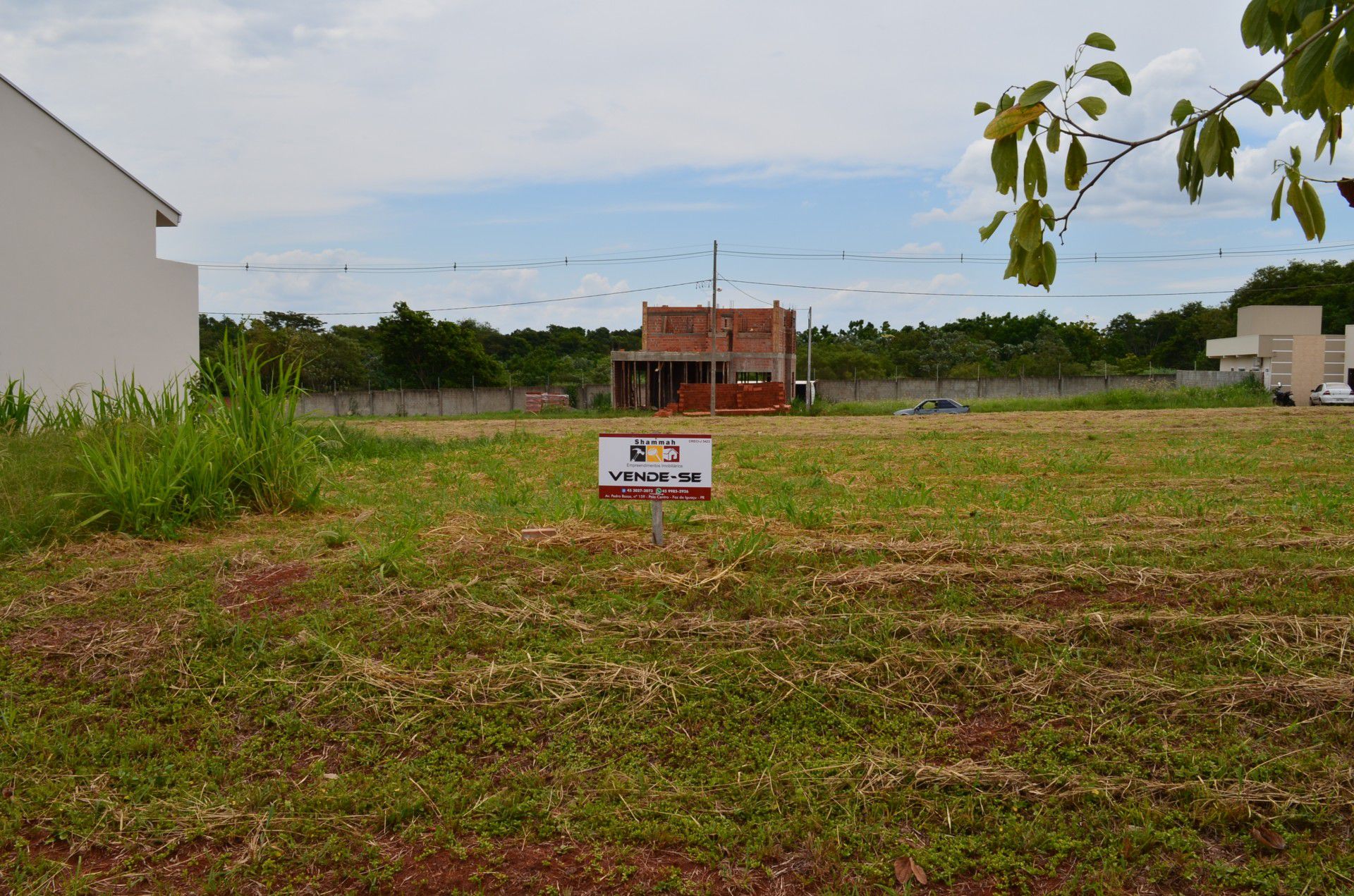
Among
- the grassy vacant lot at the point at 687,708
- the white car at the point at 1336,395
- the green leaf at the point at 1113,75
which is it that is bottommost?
the grassy vacant lot at the point at 687,708

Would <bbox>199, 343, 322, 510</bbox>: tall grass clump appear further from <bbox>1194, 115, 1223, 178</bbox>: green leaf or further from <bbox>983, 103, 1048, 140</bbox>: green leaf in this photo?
<bbox>1194, 115, 1223, 178</bbox>: green leaf

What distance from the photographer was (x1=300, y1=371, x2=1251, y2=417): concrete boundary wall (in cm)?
4825

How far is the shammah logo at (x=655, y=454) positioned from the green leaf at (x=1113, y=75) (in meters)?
3.95

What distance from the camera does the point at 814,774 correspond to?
3.66m

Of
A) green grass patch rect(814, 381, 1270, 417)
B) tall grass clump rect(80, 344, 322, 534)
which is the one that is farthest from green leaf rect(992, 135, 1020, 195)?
green grass patch rect(814, 381, 1270, 417)

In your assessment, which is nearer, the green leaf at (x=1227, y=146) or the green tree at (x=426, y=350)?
the green leaf at (x=1227, y=146)

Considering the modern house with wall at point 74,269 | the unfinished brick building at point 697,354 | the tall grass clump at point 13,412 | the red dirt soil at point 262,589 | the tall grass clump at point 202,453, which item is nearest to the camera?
the red dirt soil at point 262,589

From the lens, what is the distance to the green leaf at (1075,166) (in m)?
2.48

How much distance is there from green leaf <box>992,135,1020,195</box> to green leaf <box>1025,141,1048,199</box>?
0.21 ft

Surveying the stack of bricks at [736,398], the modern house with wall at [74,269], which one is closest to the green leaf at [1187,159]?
the modern house with wall at [74,269]

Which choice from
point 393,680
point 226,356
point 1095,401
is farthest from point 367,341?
point 393,680

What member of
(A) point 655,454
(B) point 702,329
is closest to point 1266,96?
(A) point 655,454

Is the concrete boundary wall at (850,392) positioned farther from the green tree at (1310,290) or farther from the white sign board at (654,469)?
the white sign board at (654,469)

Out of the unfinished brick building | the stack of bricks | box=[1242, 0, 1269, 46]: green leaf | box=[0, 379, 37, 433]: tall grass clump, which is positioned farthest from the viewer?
the unfinished brick building
